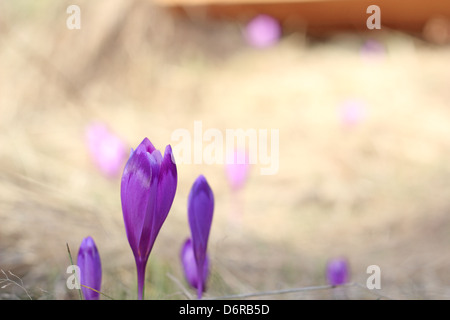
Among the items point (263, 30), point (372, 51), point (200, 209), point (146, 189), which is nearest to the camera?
point (146, 189)

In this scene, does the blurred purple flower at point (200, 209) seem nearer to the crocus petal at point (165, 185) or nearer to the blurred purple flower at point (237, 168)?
the crocus petal at point (165, 185)

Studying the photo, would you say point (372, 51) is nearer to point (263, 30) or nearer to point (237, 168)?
point (263, 30)

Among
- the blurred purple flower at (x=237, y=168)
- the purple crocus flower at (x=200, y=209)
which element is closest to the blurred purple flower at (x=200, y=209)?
the purple crocus flower at (x=200, y=209)

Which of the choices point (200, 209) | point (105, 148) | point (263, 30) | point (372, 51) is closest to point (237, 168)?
point (105, 148)

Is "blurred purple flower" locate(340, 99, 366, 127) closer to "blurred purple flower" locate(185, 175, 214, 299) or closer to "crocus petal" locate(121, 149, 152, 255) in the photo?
"blurred purple flower" locate(185, 175, 214, 299)

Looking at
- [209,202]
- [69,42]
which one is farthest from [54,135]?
[209,202]

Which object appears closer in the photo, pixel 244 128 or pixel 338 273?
pixel 338 273
